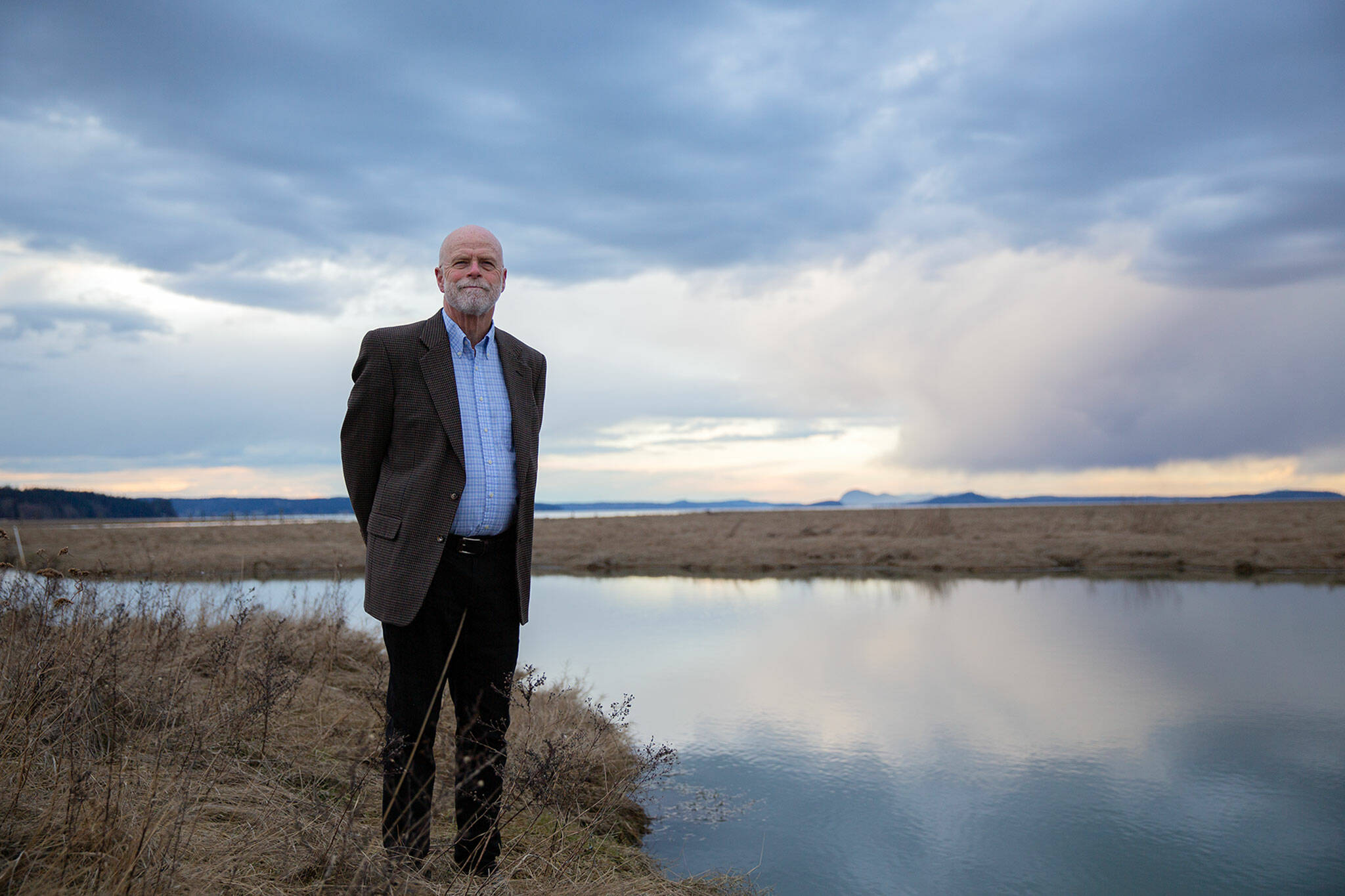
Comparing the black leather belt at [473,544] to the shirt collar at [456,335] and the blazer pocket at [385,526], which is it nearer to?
the blazer pocket at [385,526]

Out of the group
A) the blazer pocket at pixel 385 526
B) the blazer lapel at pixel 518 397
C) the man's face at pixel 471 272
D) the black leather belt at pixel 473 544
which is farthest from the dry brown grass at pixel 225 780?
the man's face at pixel 471 272

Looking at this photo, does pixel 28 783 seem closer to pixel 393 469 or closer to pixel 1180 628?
pixel 393 469

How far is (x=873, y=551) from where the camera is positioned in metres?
18.2

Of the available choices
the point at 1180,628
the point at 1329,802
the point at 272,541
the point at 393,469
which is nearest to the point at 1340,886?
the point at 1329,802

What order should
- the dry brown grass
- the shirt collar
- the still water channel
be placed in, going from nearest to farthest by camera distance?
1. the dry brown grass
2. the shirt collar
3. the still water channel

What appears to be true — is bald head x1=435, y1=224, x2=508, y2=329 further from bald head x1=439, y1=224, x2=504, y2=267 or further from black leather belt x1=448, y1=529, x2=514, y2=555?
black leather belt x1=448, y1=529, x2=514, y2=555

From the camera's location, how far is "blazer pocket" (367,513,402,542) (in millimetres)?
2432

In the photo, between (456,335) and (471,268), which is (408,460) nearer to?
(456,335)

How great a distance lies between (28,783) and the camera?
7.82ft


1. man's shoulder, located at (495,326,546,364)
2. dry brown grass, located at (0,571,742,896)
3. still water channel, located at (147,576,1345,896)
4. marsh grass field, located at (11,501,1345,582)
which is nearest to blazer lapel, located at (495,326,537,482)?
man's shoulder, located at (495,326,546,364)

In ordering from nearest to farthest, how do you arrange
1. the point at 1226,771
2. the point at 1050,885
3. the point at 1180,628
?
the point at 1050,885 < the point at 1226,771 < the point at 1180,628

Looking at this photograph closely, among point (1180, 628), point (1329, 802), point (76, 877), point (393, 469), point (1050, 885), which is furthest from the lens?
point (1180, 628)

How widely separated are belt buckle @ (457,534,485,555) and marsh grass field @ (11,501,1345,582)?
6712 millimetres

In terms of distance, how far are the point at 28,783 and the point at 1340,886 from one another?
453 cm
